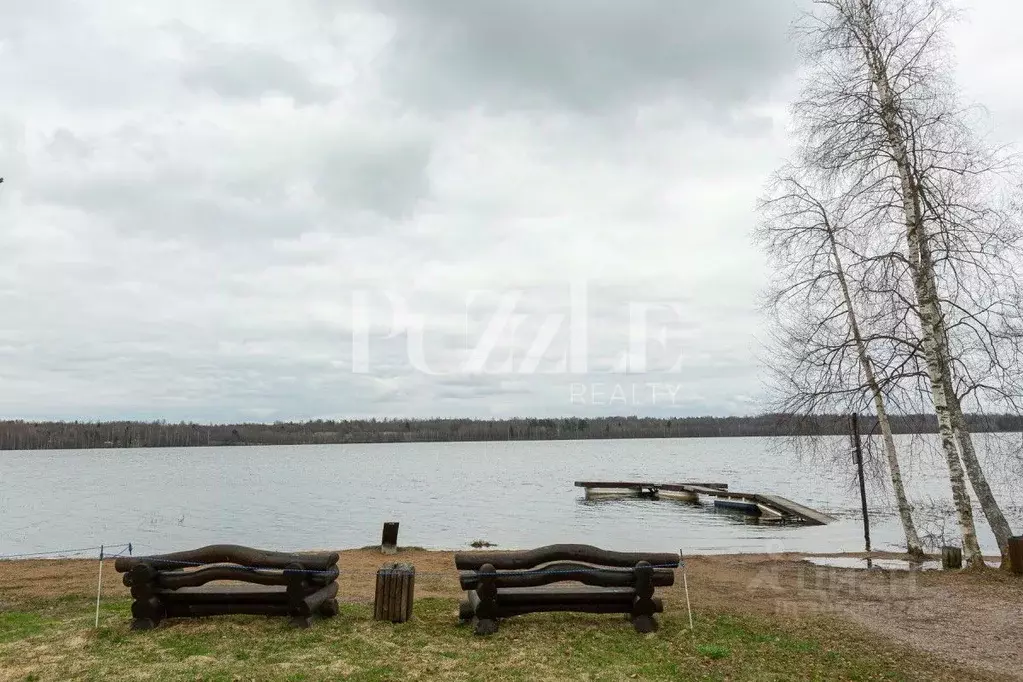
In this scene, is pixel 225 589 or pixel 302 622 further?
pixel 225 589

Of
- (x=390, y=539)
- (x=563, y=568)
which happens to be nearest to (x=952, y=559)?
(x=563, y=568)

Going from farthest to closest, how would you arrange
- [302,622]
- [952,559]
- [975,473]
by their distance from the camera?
[952,559] → [975,473] → [302,622]

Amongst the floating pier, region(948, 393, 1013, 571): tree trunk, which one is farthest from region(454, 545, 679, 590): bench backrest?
the floating pier

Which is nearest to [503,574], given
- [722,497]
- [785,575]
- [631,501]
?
[785,575]

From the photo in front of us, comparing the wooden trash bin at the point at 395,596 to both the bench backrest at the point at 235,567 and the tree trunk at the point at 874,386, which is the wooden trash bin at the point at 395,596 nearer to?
the bench backrest at the point at 235,567

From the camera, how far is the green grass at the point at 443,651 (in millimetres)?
7266

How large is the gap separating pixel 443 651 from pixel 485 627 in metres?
0.87

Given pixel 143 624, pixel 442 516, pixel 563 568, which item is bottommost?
pixel 442 516

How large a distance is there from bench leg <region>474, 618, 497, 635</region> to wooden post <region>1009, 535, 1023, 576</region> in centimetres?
1099

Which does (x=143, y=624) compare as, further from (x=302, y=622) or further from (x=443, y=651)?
(x=443, y=651)

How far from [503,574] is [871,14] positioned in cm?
1423

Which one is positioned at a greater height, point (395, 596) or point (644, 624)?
point (395, 596)

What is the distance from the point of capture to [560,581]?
891 cm

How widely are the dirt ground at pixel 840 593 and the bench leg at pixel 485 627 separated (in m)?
3.32
